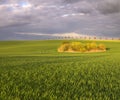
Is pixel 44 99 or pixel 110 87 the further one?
pixel 110 87

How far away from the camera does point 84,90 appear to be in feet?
40.9

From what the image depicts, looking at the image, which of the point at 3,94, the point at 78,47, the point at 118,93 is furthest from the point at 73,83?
the point at 78,47

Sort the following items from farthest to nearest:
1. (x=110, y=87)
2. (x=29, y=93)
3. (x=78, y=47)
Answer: (x=78, y=47) < (x=110, y=87) < (x=29, y=93)

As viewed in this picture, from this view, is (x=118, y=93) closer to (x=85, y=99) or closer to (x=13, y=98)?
(x=85, y=99)

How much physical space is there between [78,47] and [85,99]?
69.7 m

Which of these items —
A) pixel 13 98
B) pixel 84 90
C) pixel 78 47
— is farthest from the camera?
pixel 78 47

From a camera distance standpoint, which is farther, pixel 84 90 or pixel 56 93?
pixel 84 90

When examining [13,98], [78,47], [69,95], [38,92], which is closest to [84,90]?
[69,95]

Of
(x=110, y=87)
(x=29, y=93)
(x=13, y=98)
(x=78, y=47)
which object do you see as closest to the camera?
(x=13, y=98)

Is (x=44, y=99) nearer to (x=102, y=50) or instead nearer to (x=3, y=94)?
(x=3, y=94)

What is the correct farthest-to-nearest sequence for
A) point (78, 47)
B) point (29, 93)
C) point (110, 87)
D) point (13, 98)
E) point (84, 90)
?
point (78, 47)
point (110, 87)
point (84, 90)
point (29, 93)
point (13, 98)

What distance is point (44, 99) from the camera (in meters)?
10.2

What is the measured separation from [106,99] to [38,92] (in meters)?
3.39

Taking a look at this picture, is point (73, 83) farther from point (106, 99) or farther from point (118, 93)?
point (106, 99)
